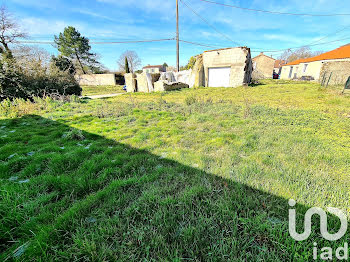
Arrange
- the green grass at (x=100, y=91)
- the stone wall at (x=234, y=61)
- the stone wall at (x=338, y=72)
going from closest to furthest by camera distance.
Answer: the stone wall at (x=234, y=61) → the stone wall at (x=338, y=72) → the green grass at (x=100, y=91)

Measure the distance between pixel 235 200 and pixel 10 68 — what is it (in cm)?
1139

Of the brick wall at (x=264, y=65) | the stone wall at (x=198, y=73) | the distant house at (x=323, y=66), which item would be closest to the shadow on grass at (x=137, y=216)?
the stone wall at (x=198, y=73)

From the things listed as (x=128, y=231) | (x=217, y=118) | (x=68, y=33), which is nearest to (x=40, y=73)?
(x=217, y=118)

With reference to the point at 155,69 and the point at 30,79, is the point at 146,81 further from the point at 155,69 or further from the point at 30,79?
the point at 155,69

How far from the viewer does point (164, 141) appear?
330 centimetres

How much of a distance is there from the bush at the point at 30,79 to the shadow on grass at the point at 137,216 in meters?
7.98

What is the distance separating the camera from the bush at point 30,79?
7.27 metres

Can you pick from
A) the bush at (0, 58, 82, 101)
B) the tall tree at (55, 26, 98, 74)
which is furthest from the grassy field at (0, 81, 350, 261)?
the tall tree at (55, 26, 98, 74)

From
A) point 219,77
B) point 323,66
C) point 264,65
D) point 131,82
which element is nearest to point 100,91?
point 131,82

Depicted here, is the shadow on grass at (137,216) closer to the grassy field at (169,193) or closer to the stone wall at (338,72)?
the grassy field at (169,193)

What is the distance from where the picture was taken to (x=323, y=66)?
48.9 ft

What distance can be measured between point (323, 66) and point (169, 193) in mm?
21556

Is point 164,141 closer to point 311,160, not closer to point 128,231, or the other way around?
point 128,231

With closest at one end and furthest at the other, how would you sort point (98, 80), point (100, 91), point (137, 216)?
point (137, 216)
point (100, 91)
point (98, 80)
